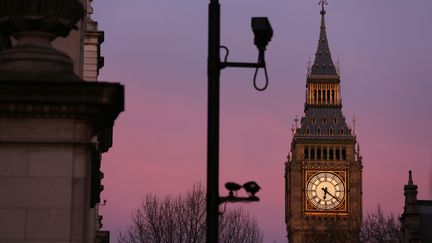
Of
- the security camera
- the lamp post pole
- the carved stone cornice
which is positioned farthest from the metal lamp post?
the carved stone cornice

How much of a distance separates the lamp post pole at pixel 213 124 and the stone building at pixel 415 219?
8918 centimetres

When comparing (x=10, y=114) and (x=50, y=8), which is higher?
(x=50, y=8)

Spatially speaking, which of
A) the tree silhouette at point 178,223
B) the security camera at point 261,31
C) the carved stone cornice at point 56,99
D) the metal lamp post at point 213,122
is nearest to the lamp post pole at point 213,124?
the metal lamp post at point 213,122

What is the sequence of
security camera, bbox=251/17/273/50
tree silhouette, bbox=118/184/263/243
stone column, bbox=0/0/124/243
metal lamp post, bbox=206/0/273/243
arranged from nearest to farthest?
1. metal lamp post, bbox=206/0/273/243
2. stone column, bbox=0/0/124/243
3. security camera, bbox=251/17/273/50
4. tree silhouette, bbox=118/184/263/243

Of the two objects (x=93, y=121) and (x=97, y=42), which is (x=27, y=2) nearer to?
(x=93, y=121)

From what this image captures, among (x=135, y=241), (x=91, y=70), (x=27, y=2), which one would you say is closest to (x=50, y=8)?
(x=27, y=2)

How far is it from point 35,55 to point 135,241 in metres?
73.9

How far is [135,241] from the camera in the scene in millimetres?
88312

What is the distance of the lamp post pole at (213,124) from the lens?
14422mm

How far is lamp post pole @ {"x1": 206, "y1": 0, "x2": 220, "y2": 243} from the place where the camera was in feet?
47.3

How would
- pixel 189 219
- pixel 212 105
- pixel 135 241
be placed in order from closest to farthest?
pixel 212 105 → pixel 189 219 → pixel 135 241

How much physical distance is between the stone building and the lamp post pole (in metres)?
89.2

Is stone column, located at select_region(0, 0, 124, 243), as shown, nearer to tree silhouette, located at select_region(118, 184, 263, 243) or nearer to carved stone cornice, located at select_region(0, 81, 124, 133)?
carved stone cornice, located at select_region(0, 81, 124, 133)

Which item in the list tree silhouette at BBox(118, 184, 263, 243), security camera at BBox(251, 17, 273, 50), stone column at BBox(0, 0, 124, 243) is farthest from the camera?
tree silhouette at BBox(118, 184, 263, 243)
